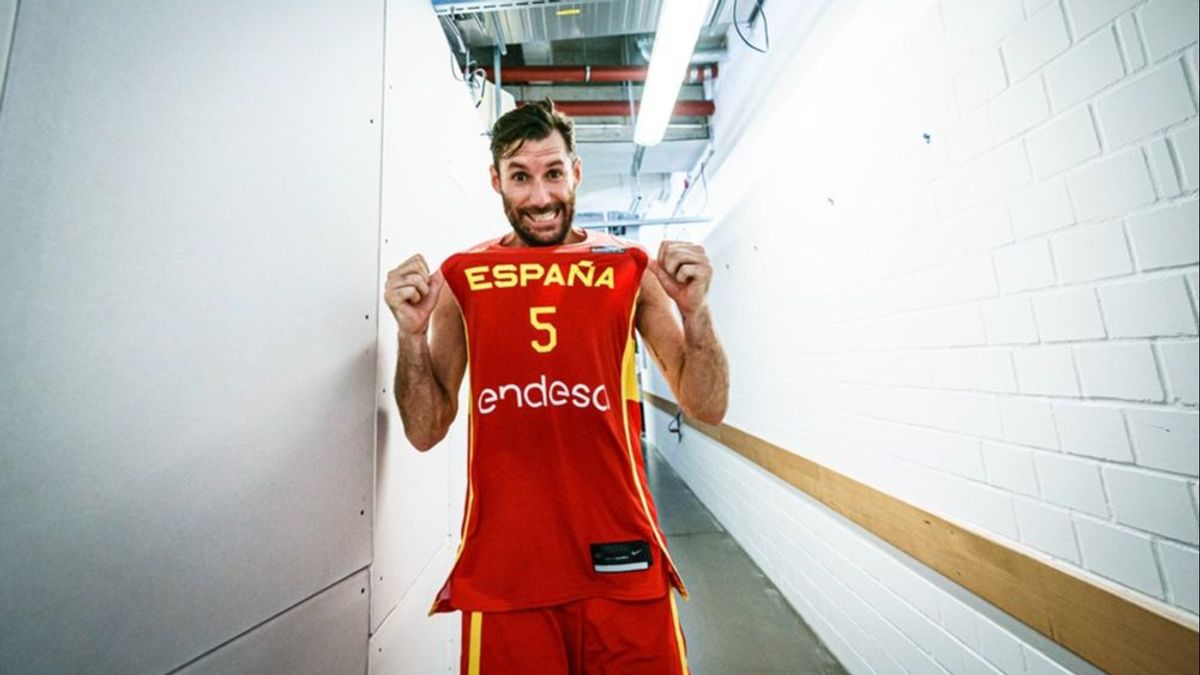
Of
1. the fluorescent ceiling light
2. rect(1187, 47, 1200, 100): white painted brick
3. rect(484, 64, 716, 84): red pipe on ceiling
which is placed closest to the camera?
rect(1187, 47, 1200, 100): white painted brick

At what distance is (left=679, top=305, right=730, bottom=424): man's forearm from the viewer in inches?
41.7

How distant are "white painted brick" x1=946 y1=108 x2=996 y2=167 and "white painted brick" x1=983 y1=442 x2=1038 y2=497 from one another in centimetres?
84

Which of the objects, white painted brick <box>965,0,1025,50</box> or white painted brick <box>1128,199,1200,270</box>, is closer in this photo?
white painted brick <box>1128,199,1200,270</box>

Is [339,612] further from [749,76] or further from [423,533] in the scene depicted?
[749,76]

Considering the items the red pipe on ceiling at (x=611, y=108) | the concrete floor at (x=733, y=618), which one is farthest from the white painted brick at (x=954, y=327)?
the red pipe on ceiling at (x=611, y=108)

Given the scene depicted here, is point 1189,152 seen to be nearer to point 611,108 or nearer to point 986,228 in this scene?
point 986,228

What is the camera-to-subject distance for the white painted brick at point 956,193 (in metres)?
1.22

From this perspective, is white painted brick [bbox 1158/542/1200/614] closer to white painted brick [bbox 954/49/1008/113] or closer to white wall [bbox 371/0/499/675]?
white painted brick [bbox 954/49/1008/113]

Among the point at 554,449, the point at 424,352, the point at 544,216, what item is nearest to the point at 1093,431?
A: the point at 554,449

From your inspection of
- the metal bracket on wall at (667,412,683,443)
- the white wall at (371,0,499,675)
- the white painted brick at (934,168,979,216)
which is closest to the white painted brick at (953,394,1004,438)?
the white painted brick at (934,168,979,216)

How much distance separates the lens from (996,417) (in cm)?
118

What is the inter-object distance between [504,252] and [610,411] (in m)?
0.45

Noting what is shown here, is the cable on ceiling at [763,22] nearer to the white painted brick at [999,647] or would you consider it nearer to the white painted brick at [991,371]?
the white painted brick at [991,371]

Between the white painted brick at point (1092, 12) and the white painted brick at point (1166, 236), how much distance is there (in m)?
0.43
